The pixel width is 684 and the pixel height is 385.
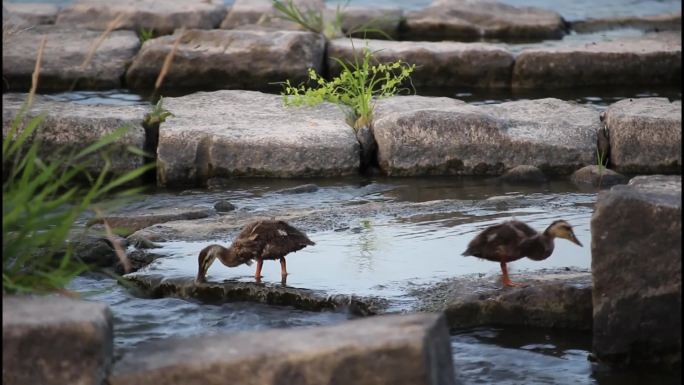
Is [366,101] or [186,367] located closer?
[186,367]

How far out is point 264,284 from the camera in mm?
5488

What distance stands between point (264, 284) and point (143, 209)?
1.69 meters

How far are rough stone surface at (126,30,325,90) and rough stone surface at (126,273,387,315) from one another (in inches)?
182

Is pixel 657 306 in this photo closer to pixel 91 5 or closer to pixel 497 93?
pixel 497 93

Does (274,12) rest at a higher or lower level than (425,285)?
higher

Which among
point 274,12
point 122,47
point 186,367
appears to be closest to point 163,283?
point 186,367

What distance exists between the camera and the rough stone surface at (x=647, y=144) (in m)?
7.58

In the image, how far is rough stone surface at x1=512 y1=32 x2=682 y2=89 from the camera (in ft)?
33.4

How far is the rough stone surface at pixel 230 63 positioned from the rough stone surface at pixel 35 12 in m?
2.51

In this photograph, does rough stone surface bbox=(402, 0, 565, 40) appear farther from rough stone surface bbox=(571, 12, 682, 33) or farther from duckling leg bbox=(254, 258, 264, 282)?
duckling leg bbox=(254, 258, 264, 282)

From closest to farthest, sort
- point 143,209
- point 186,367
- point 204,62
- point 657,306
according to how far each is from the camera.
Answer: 1. point 186,367
2. point 657,306
3. point 143,209
4. point 204,62

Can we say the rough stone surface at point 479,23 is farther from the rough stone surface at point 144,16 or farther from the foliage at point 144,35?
the foliage at point 144,35

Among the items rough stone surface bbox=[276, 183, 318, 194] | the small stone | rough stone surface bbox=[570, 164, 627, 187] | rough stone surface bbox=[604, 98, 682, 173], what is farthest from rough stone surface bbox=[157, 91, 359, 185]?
rough stone surface bbox=[604, 98, 682, 173]

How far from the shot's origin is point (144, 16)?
12.2m
